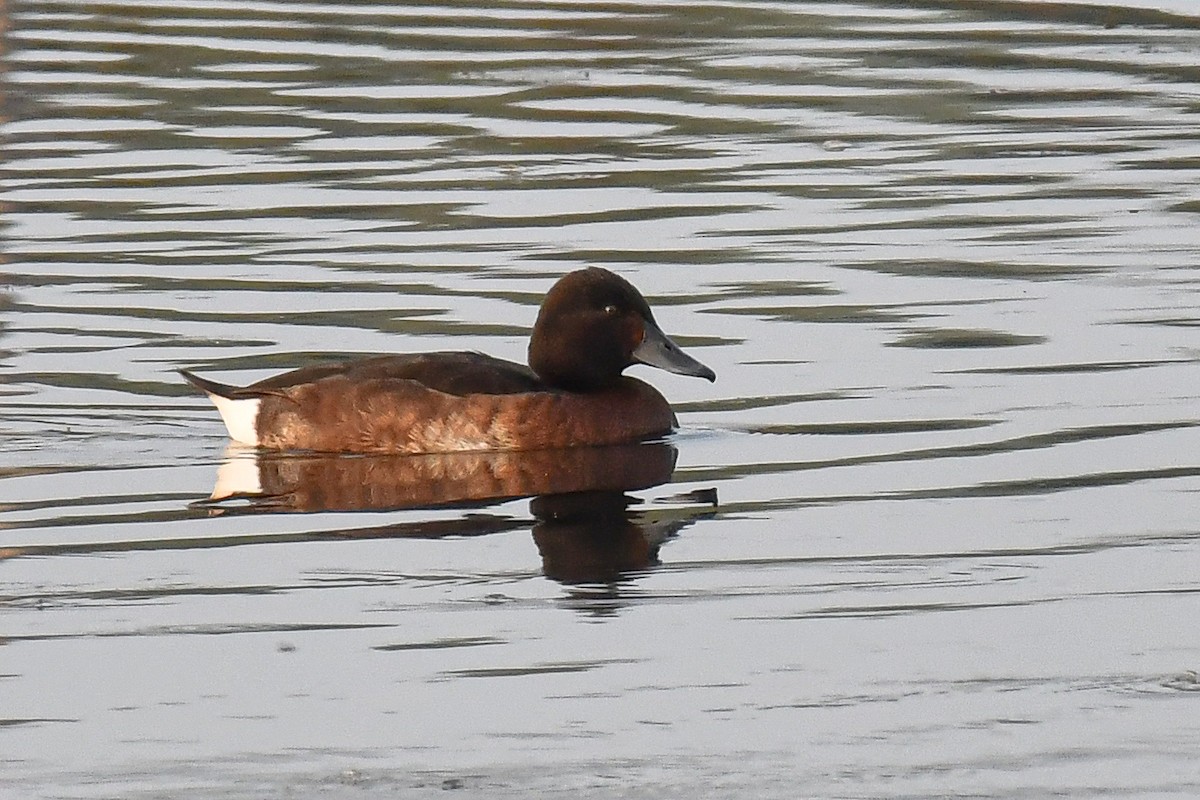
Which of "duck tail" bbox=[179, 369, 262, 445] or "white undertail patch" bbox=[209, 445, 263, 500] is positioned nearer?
"white undertail patch" bbox=[209, 445, 263, 500]

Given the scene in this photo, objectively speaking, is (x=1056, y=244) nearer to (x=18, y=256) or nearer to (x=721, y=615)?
(x=18, y=256)

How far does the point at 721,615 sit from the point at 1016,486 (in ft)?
6.52

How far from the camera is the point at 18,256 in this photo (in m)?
13.7

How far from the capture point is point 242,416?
33.6 ft

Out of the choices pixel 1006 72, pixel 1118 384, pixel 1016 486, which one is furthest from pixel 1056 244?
pixel 1006 72

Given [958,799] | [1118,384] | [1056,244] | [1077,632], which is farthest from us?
[1056,244]

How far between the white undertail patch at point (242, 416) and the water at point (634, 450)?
12cm

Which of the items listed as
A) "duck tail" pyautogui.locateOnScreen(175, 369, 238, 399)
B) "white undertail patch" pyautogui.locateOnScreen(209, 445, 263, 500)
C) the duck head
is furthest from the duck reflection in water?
the duck head

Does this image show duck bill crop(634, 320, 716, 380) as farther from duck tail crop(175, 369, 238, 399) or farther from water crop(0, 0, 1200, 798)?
duck tail crop(175, 369, 238, 399)

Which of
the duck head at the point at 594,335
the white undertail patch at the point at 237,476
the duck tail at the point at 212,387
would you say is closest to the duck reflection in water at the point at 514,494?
the white undertail patch at the point at 237,476

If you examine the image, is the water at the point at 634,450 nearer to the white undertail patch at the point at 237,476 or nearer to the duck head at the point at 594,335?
the white undertail patch at the point at 237,476

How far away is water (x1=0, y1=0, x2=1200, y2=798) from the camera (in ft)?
21.0

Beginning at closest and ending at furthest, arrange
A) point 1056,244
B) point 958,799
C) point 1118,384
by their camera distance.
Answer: point 958,799
point 1118,384
point 1056,244

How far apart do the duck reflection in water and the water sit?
0.10 feet
